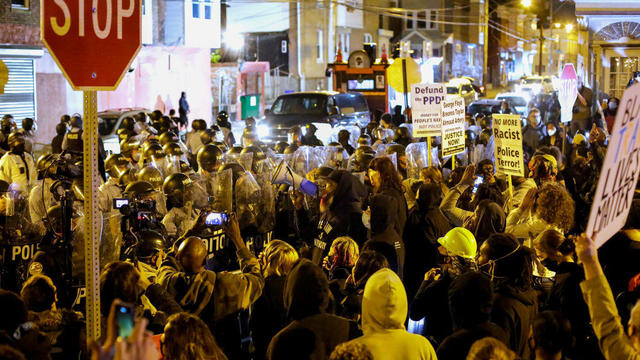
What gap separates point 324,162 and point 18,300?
7.27 meters

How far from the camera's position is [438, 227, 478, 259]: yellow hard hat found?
19.5 ft

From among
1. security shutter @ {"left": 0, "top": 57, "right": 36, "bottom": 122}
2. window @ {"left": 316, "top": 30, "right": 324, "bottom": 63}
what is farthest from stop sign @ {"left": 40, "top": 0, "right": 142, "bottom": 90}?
window @ {"left": 316, "top": 30, "right": 324, "bottom": 63}

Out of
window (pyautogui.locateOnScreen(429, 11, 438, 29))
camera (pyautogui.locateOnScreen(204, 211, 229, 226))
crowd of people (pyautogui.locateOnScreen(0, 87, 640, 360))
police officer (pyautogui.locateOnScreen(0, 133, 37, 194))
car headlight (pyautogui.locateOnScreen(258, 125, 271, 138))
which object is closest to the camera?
crowd of people (pyautogui.locateOnScreen(0, 87, 640, 360))

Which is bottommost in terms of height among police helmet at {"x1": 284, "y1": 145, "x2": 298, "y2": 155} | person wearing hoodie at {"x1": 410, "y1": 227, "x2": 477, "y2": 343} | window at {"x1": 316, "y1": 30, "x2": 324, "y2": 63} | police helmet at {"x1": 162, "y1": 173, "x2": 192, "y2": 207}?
person wearing hoodie at {"x1": 410, "y1": 227, "x2": 477, "y2": 343}

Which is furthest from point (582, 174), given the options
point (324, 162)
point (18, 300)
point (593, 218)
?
point (18, 300)

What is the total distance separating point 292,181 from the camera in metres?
8.80

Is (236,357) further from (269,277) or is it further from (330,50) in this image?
(330,50)

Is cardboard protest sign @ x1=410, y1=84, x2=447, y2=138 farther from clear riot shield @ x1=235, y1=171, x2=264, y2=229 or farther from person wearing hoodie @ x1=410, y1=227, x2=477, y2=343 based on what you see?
person wearing hoodie @ x1=410, y1=227, x2=477, y2=343

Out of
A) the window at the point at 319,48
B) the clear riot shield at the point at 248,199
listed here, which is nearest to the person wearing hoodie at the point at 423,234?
the clear riot shield at the point at 248,199

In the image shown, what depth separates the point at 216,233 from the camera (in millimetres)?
6840

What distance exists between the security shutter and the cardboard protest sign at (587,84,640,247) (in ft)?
76.0

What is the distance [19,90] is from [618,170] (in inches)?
946

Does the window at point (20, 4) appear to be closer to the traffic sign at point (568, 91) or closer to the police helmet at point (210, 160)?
the traffic sign at point (568, 91)

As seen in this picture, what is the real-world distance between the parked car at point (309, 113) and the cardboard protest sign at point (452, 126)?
9968mm
